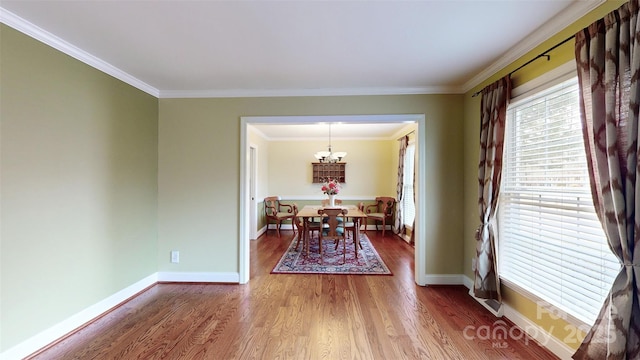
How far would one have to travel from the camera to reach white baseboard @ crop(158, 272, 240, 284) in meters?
3.20

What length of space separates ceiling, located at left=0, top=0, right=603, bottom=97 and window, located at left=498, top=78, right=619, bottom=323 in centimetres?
57

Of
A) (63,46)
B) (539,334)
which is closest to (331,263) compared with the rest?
(539,334)

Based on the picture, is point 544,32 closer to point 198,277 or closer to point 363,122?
point 363,122

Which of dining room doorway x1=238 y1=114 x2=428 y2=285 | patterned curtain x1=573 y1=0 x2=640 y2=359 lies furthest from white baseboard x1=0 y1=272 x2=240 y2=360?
patterned curtain x1=573 y1=0 x2=640 y2=359

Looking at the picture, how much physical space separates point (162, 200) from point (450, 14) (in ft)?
11.4

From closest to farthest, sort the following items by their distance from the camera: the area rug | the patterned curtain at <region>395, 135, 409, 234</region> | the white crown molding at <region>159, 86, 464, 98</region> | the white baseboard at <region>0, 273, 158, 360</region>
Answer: the white baseboard at <region>0, 273, 158, 360</region> < the white crown molding at <region>159, 86, 464, 98</region> < the area rug < the patterned curtain at <region>395, 135, 409, 234</region>

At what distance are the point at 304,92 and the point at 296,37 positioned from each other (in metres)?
1.15

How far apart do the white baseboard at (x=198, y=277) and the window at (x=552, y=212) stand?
294 cm

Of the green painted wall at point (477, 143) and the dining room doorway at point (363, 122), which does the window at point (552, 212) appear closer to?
the green painted wall at point (477, 143)

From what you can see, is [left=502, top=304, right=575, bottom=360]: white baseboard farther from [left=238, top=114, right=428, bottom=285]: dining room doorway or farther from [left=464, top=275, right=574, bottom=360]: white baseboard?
[left=238, top=114, right=428, bottom=285]: dining room doorway

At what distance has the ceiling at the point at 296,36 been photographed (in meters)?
1.65

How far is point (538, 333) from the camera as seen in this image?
1985 mm

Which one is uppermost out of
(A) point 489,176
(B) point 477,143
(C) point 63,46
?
(C) point 63,46

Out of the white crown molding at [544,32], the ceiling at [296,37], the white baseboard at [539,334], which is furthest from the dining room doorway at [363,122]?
the white baseboard at [539,334]
